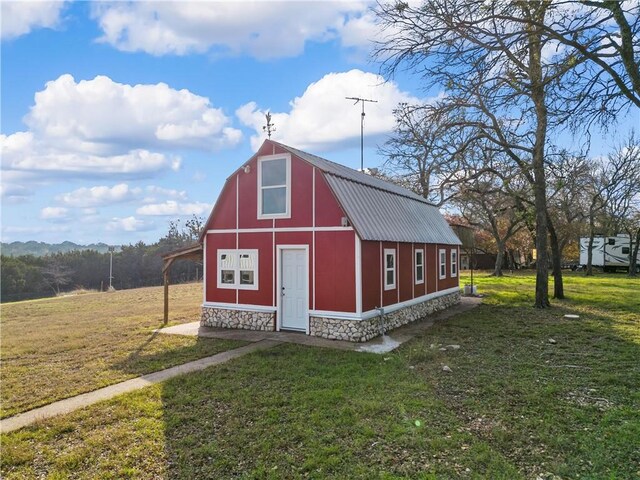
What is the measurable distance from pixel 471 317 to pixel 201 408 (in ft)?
32.6

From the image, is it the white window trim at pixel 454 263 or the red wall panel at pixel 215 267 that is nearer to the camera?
the red wall panel at pixel 215 267

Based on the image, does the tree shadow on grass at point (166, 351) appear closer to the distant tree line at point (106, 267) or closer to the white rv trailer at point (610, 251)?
the distant tree line at point (106, 267)

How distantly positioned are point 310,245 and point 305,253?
263 mm

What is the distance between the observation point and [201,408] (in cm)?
542

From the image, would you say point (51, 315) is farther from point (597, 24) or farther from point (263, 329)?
point (597, 24)

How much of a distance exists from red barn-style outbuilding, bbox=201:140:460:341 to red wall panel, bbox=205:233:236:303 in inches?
1.1

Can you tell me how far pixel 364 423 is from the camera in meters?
4.85

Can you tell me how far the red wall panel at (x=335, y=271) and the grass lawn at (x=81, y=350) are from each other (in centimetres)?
244

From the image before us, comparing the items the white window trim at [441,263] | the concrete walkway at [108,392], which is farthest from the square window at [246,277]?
the white window trim at [441,263]

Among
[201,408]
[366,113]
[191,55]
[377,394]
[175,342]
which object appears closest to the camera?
[201,408]

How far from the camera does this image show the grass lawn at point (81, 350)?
6.48 meters

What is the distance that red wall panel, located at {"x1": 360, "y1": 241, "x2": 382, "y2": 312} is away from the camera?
382 inches

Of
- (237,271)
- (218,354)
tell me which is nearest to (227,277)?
(237,271)

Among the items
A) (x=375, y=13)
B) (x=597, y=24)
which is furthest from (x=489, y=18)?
(x=375, y=13)
